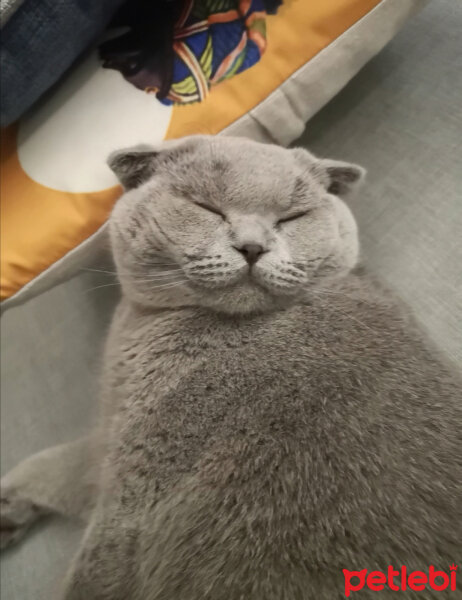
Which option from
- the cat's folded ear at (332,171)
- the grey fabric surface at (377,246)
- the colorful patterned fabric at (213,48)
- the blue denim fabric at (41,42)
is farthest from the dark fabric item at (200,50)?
the grey fabric surface at (377,246)

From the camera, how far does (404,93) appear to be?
1042mm

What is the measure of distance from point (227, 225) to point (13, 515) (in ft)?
2.47

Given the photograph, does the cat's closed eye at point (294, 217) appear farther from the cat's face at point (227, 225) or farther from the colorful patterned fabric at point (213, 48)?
the colorful patterned fabric at point (213, 48)

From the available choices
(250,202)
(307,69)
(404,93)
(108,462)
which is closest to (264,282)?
(250,202)

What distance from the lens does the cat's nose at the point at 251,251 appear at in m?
0.69

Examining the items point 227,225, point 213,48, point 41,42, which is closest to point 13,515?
point 227,225

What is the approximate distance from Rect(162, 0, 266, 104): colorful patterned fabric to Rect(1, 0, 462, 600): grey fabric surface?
0.33 metres

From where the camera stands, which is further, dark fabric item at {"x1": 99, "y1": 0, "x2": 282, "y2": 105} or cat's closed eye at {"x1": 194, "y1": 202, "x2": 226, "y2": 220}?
dark fabric item at {"x1": 99, "y1": 0, "x2": 282, "y2": 105}

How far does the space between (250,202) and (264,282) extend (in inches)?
5.6

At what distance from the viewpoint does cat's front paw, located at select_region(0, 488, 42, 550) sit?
0.94m

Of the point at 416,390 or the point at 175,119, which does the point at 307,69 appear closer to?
the point at 175,119

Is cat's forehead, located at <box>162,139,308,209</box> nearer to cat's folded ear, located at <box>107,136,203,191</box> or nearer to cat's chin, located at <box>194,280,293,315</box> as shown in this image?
cat's folded ear, located at <box>107,136,203,191</box>

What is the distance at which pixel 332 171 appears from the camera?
872mm

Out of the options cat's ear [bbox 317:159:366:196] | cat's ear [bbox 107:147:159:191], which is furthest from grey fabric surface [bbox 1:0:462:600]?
cat's ear [bbox 107:147:159:191]
